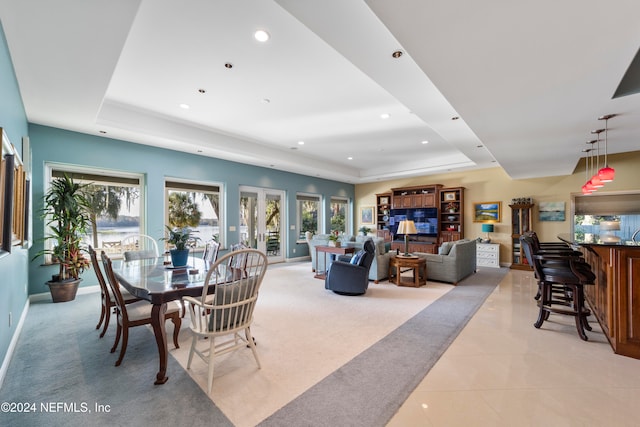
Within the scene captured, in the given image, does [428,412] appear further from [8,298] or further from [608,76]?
[8,298]

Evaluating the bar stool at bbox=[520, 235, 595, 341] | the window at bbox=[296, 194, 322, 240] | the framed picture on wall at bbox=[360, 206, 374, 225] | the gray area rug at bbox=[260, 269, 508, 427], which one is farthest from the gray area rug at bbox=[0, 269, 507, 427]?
the framed picture on wall at bbox=[360, 206, 374, 225]

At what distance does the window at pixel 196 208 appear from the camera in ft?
Answer: 19.5

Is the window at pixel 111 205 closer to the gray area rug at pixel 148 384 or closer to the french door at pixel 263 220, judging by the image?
the gray area rug at pixel 148 384

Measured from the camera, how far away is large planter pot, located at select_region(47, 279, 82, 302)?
4125 mm

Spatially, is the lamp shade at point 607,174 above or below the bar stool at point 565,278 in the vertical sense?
above

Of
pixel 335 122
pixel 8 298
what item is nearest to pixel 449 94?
pixel 335 122

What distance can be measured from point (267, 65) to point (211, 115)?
6.62 feet

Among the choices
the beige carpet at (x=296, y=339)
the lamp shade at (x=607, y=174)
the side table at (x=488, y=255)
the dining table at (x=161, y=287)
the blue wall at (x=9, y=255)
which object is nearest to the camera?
the beige carpet at (x=296, y=339)

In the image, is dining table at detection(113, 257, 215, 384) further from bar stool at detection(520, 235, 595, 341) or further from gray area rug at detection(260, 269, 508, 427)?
bar stool at detection(520, 235, 595, 341)

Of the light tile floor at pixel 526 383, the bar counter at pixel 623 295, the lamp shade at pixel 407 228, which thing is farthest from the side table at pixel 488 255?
the bar counter at pixel 623 295

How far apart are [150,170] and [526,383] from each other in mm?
6306

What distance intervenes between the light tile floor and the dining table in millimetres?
1743

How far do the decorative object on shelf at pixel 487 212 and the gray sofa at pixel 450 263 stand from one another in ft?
8.05

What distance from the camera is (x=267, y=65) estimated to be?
310cm
